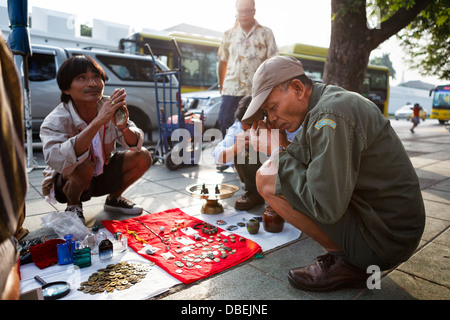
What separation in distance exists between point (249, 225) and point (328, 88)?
54.8 inches

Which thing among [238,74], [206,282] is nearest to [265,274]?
[206,282]

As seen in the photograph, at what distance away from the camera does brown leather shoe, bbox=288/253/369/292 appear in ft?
6.03

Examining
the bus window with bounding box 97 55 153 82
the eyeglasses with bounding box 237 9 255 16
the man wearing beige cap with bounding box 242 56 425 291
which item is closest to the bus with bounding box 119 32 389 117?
the bus window with bounding box 97 55 153 82

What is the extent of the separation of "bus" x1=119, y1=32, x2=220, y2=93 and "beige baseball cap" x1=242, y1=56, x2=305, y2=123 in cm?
1015

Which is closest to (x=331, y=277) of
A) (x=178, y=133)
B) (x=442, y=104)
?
(x=178, y=133)

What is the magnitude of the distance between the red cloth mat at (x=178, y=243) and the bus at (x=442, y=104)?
2708cm

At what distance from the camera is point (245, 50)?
459 centimetres

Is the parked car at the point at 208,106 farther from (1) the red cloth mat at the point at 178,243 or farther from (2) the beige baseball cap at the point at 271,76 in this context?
(2) the beige baseball cap at the point at 271,76

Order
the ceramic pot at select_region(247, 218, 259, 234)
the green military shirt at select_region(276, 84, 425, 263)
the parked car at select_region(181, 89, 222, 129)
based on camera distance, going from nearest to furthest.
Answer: the green military shirt at select_region(276, 84, 425, 263) → the ceramic pot at select_region(247, 218, 259, 234) → the parked car at select_region(181, 89, 222, 129)

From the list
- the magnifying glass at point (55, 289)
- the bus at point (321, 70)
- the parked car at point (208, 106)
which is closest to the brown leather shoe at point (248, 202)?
the magnifying glass at point (55, 289)

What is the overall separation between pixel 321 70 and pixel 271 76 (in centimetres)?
1531

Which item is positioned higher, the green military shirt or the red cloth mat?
the green military shirt

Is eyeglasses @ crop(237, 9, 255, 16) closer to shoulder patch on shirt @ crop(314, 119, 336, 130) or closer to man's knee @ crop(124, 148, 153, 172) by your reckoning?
man's knee @ crop(124, 148, 153, 172)
